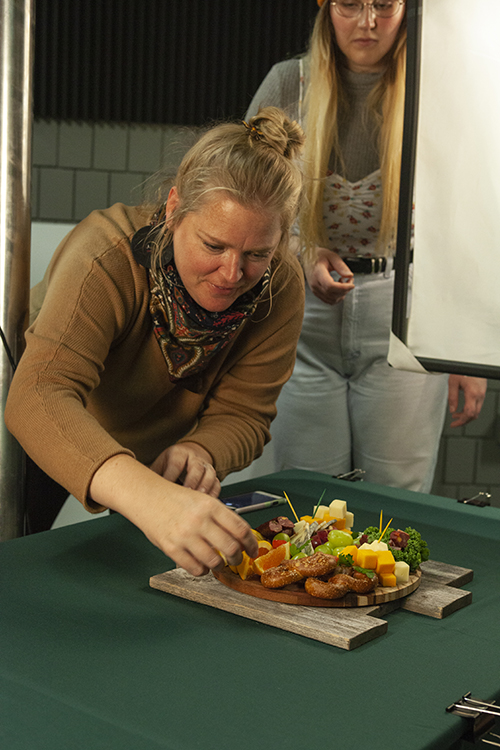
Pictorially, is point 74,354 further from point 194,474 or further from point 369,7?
point 369,7

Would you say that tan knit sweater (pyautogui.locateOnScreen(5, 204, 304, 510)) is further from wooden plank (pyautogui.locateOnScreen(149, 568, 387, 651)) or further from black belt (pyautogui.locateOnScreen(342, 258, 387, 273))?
black belt (pyautogui.locateOnScreen(342, 258, 387, 273))

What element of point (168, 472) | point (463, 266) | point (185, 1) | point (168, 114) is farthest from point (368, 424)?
point (185, 1)

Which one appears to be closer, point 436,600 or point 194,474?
point 436,600

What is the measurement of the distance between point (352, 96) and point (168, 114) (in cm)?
170

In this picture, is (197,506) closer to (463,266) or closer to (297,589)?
(297,589)

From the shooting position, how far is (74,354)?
1.22 m

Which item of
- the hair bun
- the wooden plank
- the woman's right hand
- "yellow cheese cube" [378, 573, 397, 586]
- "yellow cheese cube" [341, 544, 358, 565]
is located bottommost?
the wooden plank

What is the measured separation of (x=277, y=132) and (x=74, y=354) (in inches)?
18.8

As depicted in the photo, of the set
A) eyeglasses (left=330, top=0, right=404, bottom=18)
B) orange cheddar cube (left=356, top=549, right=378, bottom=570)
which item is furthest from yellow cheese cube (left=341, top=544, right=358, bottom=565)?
eyeglasses (left=330, top=0, right=404, bottom=18)

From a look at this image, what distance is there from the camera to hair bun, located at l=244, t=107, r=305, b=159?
1272mm

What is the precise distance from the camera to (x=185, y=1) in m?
3.31

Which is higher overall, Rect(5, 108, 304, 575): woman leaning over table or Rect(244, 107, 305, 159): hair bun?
Rect(244, 107, 305, 159): hair bun

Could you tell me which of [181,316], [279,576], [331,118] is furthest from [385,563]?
[331,118]

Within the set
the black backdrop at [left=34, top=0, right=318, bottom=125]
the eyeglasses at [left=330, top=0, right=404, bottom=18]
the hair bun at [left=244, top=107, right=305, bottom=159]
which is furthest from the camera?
the black backdrop at [left=34, top=0, right=318, bottom=125]
